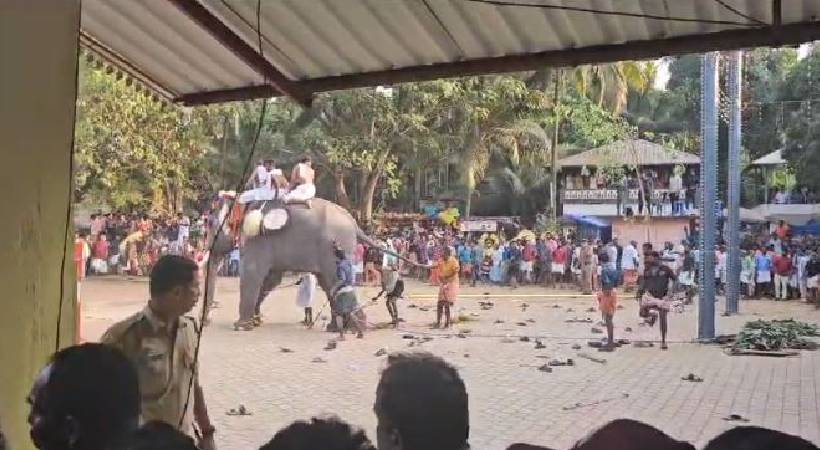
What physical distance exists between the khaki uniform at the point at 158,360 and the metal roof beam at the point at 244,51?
3.86 ft

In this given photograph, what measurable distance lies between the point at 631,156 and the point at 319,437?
25.5 m

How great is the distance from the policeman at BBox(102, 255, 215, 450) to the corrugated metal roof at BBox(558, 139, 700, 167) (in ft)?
76.1

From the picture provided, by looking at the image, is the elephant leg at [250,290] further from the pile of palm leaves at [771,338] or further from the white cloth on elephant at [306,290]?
the pile of palm leaves at [771,338]

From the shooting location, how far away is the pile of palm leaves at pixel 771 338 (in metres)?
10.7

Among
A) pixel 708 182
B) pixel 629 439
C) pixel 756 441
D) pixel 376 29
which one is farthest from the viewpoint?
pixel 708 182

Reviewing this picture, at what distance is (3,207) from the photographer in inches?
117

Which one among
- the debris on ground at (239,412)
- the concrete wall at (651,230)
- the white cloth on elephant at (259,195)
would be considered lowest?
the debris on ground at (239,412)

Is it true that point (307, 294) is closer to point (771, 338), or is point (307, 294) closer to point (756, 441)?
point (771, 338)

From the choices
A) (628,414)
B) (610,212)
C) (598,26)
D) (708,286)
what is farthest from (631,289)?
(598,26)

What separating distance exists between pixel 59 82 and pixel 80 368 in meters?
1.71

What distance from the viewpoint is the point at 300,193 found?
43.4 ft

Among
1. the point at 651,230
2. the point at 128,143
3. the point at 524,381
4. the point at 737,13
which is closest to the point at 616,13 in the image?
the point at 737,13

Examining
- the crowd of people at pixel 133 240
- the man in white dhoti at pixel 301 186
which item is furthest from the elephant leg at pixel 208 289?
the crowd of people at pixel 133 240

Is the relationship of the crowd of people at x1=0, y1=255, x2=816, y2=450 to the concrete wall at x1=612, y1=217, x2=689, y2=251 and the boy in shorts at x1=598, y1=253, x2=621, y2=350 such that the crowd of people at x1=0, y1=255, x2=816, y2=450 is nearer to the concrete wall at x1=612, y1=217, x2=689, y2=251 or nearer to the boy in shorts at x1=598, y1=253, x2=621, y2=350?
the boy in shorts at x1=598, y1=253, x2=621, y2=350
